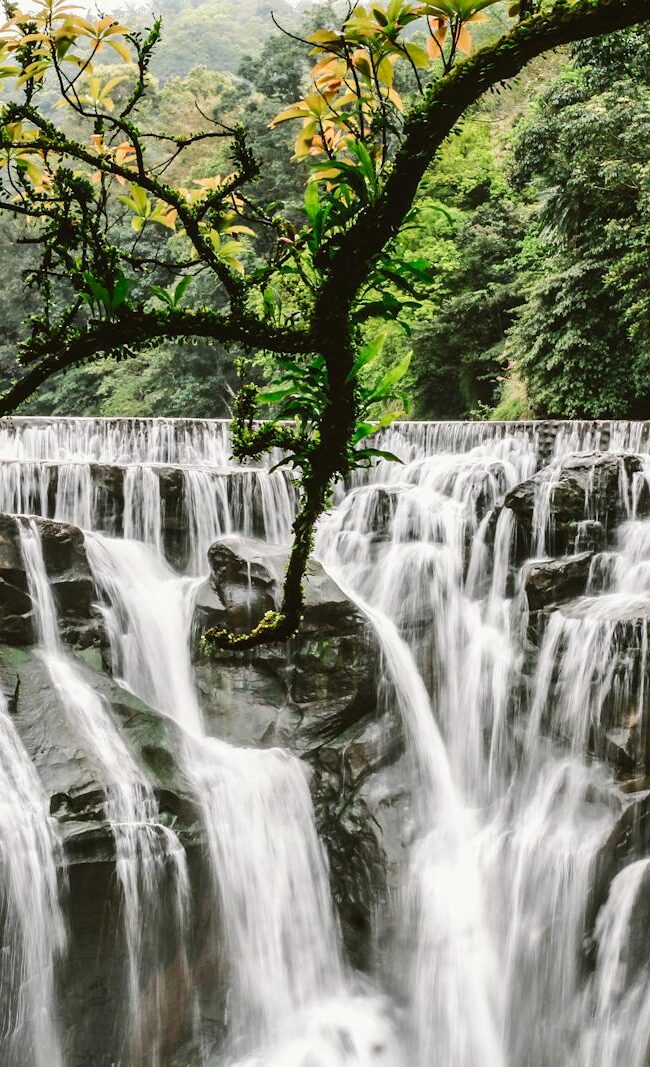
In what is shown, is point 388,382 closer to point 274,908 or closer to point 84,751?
point 84,751

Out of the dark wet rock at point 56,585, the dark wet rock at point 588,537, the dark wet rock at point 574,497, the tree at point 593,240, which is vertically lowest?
the dark wet rock at point 56,585

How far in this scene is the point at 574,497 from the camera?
9.45 metres

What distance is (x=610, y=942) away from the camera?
625 cm

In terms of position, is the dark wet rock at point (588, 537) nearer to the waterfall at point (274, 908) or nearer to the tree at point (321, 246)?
the waterfall at point (274, 908)

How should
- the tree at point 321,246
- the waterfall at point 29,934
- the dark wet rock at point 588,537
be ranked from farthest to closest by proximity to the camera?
the dark wet rock at point 588,537
the waterfall at point 29,934
the tree at point 321,246

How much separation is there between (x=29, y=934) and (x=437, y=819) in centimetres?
387

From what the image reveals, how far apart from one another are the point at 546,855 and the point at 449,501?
17.1 ft

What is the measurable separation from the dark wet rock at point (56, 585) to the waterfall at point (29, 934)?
7.06ft

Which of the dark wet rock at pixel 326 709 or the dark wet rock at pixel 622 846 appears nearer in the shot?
the dark wet rock at pixel 622 846

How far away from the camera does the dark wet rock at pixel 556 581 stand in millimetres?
8648

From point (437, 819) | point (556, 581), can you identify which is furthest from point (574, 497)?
point (437, 819)

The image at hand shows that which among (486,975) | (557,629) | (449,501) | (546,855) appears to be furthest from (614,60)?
(486,975)

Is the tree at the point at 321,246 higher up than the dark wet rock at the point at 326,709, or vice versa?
the tree at the point at 321,246

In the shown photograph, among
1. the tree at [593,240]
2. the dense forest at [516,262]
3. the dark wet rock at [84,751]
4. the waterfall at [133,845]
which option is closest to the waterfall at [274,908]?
the dark wet rock at [84,751]
